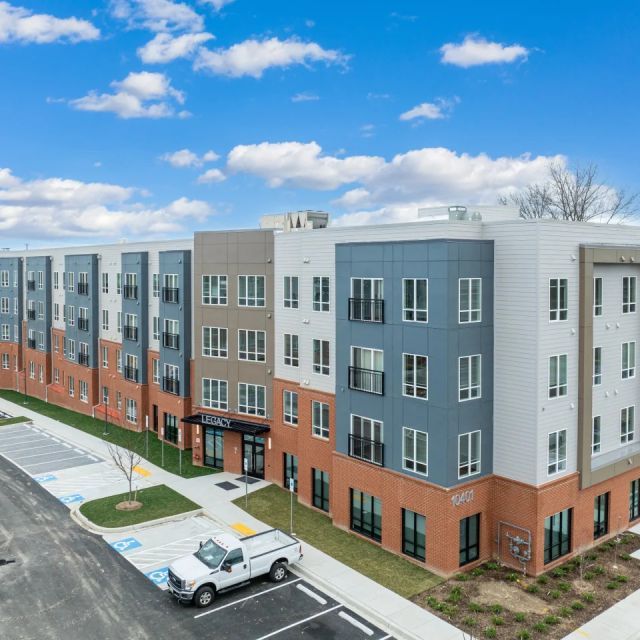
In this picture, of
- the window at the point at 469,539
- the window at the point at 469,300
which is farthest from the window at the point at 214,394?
the window at the point at 469,300

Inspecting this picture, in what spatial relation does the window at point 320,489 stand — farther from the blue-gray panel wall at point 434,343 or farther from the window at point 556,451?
the window at point 556,451

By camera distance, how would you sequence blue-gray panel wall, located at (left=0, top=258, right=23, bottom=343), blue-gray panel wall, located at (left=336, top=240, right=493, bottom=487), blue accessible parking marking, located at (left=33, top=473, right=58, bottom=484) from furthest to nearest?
blue-gray panel wall, located at (left=0, top=258, right=23, bottom=343)
blue accessible parking marking, located at (left=33, top=473, right=58, bottom=484)
blue-gray panel wall, located at (left=336, top=240, right=493, bottom=487)

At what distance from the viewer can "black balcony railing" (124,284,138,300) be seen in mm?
44656

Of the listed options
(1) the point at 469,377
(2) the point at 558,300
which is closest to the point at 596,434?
(2) the point at 558,300

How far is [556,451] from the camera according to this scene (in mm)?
23953

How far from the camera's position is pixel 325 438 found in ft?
96.1

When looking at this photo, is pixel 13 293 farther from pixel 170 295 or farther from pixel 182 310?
pixel 182 310

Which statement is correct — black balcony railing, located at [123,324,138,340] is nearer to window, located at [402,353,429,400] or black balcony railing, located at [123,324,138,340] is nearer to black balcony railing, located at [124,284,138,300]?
black balcony railing, located at [124,284,138,300]

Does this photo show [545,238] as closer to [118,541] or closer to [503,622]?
[503,622]

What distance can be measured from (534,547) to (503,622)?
14.1ft

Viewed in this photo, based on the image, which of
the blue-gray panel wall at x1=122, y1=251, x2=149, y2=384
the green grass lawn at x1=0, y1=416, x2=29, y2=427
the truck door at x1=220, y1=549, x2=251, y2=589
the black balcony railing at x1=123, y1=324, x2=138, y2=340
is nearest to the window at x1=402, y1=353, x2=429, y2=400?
the truck door at x1=220, y1=549, x2=251, y2=589

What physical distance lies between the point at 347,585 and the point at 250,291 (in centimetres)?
1731

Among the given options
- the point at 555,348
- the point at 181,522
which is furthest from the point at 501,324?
the point at 181,522

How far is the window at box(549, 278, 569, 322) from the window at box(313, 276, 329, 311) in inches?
396
